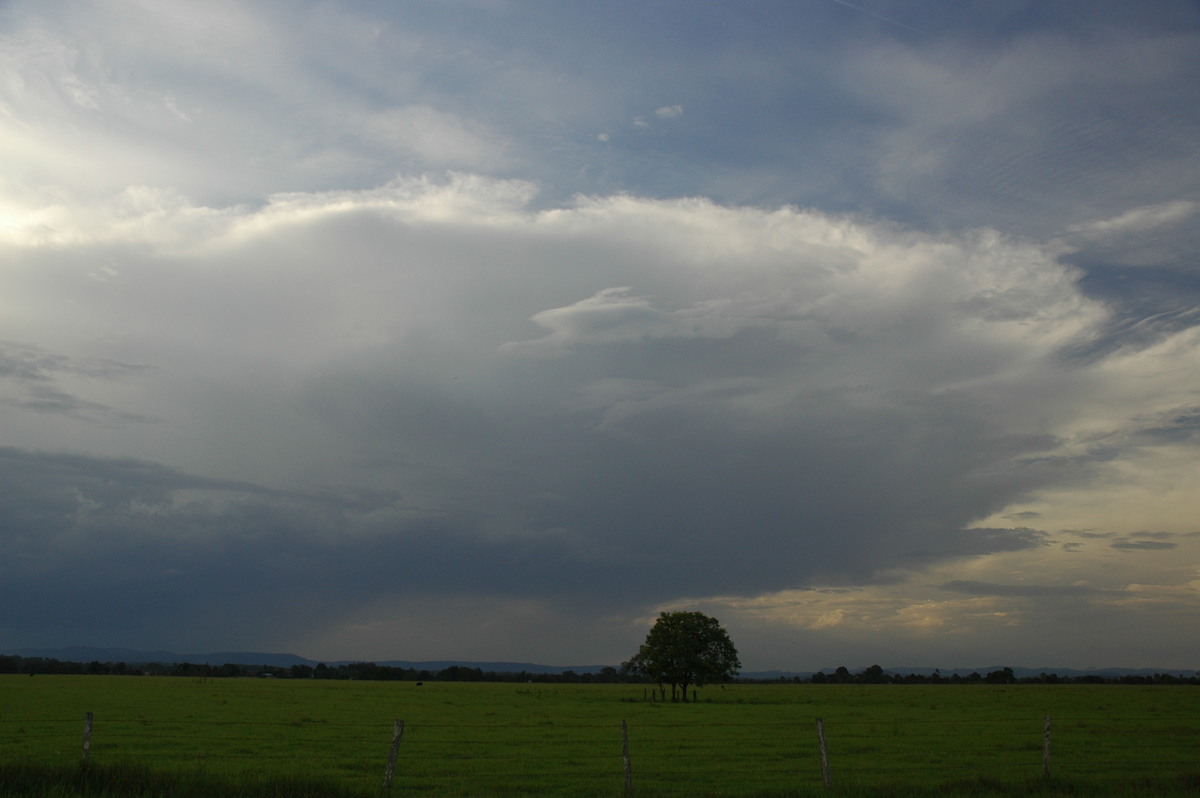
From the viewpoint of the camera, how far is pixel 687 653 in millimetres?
85875

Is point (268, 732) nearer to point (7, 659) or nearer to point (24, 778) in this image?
point (24, 778)

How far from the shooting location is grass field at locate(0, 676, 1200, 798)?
18.5 metres

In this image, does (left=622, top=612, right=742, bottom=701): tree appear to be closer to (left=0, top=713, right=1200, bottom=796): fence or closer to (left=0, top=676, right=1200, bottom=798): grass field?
(left=0, top=676, right=1200, bottom=798): grass field

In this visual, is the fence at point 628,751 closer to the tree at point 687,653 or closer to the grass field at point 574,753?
the grass field at point 574,753

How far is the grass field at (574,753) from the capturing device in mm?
18516

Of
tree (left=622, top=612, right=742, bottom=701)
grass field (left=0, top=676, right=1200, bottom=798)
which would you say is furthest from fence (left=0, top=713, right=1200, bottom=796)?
tree (left=622, top=612, right=742, bottom=701)

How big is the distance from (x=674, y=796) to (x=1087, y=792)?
10211 mm

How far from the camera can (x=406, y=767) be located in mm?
26266

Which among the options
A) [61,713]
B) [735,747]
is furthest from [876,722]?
[61,713]

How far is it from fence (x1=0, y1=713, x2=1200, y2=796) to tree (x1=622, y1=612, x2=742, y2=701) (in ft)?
130

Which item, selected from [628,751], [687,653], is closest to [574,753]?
[628,751]

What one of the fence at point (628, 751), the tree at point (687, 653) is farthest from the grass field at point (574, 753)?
the tree at point (687, 653)

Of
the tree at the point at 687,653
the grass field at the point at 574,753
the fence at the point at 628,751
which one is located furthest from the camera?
the tree at the point at 687,653

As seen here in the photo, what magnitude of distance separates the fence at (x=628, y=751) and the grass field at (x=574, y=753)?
4.7 inches
